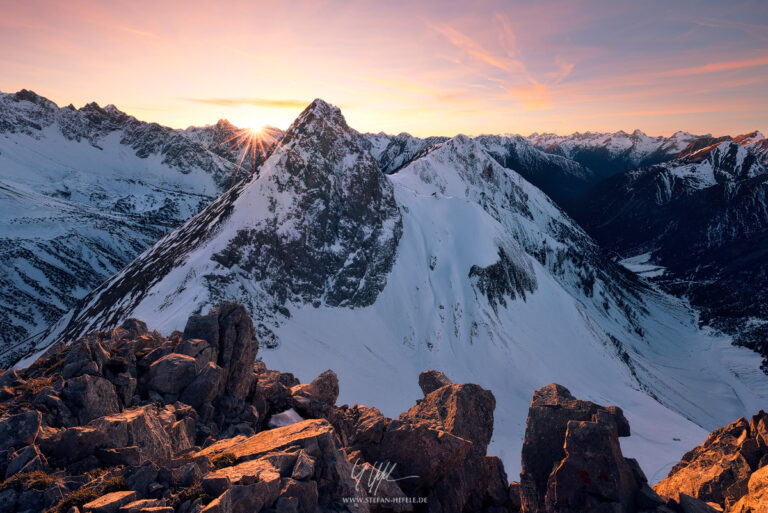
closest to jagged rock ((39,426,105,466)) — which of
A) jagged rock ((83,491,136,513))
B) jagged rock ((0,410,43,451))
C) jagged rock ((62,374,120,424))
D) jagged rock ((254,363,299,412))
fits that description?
jagged rock ((0,410,43,451))

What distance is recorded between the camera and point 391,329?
94438 mm

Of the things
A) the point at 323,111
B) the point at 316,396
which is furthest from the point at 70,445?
the point at 323,111

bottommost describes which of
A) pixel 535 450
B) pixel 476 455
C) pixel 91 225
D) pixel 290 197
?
pixel 91 225

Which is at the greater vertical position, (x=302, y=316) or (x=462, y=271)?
(x=462, y=271)

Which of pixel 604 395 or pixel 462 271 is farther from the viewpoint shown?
pixel 462 271

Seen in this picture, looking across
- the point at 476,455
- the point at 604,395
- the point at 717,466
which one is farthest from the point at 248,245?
the point at 604,395

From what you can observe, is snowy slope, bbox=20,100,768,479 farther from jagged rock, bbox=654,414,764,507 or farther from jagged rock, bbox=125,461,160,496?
jagged rock, bbox=125,461,160,496

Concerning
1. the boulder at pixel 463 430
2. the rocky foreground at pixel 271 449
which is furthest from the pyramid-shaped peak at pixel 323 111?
the boulder at pixel 463 430

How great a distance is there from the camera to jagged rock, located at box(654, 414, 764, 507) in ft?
61.6

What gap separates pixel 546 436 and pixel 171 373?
20.4m

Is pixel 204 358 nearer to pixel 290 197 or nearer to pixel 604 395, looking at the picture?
pixel 290 197

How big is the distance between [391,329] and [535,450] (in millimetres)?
77973

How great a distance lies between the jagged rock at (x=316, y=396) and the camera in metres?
25.8

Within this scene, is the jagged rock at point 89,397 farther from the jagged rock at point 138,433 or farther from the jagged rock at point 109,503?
the jagged rock at point 109,503
